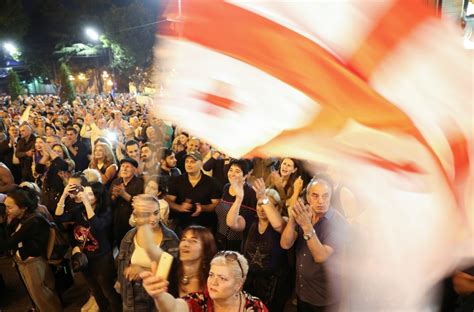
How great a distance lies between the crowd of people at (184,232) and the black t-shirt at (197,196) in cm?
1

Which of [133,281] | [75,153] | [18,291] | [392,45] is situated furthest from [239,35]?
[75,153]

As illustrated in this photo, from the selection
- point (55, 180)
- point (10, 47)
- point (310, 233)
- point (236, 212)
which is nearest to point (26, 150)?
point (55, 180)

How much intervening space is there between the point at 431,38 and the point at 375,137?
87 centimetres

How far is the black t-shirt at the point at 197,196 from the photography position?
15.8ft

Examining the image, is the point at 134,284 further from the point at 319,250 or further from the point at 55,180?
the point at 55,180

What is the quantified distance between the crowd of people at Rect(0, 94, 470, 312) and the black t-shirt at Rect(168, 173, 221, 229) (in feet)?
0.04

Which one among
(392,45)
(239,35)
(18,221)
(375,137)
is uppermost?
(239,35)

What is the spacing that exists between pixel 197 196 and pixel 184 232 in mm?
1673

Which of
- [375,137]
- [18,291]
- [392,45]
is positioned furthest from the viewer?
[18,291]

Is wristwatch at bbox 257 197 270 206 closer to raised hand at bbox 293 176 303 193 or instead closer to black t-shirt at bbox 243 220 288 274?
black t-shirt at bbox 243 220 288 274

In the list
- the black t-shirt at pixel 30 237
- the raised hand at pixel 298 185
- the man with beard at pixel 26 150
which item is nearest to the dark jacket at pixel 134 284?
the black t-shirt at pixel 30 237

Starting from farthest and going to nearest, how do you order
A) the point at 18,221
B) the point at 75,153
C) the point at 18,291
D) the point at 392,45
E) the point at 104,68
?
the point at 104,68 → the point at 75,153 → the point at 18,291 → the point at 18,221 → the point at 392,45

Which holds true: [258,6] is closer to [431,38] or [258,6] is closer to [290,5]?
[290,5]

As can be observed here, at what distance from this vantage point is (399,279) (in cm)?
343
